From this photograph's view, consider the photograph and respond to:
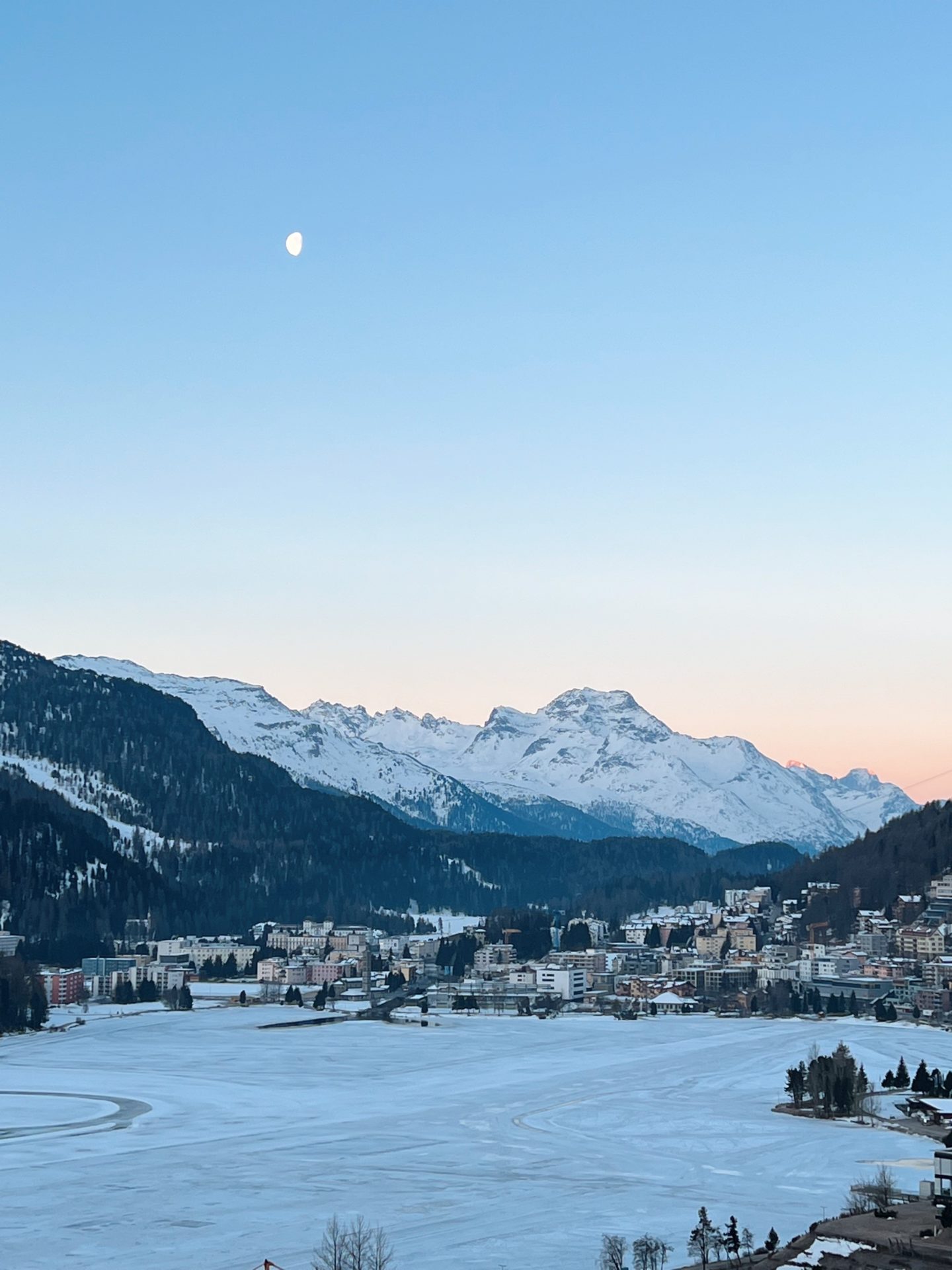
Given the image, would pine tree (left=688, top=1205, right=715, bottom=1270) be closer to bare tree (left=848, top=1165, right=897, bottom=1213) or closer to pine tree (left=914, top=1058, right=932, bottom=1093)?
bare tree (left=848, top=1165, right=897, bottom=1213)

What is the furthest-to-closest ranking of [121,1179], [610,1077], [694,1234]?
[610,1077] → [121,1179] → [694,1234]

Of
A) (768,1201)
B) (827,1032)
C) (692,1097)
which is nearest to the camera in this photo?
(768,1201)

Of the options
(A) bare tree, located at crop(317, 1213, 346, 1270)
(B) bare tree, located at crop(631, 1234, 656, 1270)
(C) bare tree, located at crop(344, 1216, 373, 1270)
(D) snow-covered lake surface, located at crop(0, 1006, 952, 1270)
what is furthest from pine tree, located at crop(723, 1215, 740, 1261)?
(A) bare tree, located at crop(317, 1213, 346, 1270)

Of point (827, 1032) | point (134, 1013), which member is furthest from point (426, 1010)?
point (827, 1032)

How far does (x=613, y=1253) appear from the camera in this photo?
50.2m

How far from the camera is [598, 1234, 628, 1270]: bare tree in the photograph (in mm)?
49625

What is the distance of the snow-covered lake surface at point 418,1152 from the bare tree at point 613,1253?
0.88 m

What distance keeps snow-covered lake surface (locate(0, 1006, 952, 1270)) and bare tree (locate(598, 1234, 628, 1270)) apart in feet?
2.89

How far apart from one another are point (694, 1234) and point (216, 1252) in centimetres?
1643

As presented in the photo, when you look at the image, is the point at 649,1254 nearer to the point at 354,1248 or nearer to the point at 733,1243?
the point at 733,1243

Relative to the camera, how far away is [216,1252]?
176 ft

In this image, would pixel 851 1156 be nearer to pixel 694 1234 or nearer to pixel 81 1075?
pixel 694 1234

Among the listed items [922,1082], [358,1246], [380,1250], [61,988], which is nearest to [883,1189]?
[380,1250]

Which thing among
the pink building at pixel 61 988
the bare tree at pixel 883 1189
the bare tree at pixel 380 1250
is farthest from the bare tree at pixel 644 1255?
the pink building at pixel 61 988
